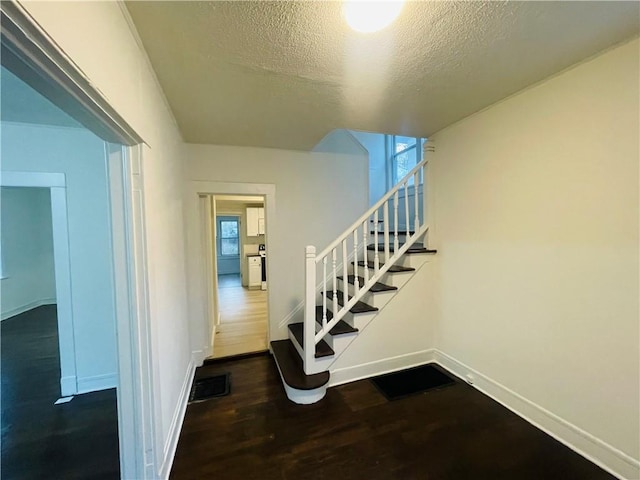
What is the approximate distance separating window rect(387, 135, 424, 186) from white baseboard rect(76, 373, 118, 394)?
4.01m

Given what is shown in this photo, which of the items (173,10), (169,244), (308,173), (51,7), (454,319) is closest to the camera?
(51,7)

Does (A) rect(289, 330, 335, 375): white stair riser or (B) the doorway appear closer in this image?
(A) rect(289, 330, 335, 375): white stair riser

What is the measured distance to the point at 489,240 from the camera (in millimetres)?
2172

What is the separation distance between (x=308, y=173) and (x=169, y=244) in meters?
1.79

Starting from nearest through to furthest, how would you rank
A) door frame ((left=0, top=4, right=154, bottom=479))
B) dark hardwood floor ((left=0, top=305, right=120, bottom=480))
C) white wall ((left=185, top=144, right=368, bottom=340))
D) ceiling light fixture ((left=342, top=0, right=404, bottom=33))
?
ceiling light fixture ((left=342, top=0, right=404, bottom=33))
door frame ((left=0, top=4, right=154, bottom=479))
dark hardwood floor ((left=0, top=305, right=120, bottom=480))
white wall ((left=185, top=144, right=368, bottom=340))

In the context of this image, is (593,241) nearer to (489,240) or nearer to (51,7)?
(489,240)

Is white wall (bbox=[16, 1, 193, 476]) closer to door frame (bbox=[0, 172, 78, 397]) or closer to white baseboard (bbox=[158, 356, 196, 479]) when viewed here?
white baseboard (bbox=[158, 356, 196, 479])

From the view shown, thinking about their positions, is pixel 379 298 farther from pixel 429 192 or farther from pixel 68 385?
pixel 68 385

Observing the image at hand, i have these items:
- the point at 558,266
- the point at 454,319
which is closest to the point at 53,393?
the point at 454,319

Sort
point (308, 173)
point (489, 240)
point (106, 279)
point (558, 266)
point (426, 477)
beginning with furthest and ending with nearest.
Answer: point (308, 173) < point (106, 279) < point (489, 240) < point (558, 266) < point (426, 477)

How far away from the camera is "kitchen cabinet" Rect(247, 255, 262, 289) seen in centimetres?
684

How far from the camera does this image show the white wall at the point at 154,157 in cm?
78

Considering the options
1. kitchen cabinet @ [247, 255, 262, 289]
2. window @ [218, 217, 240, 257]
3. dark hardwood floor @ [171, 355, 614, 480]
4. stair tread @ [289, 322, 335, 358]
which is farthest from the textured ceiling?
window @ [218, 217, 240, 257]

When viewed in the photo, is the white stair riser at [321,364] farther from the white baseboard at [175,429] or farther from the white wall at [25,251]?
the white wall at [25,251]
